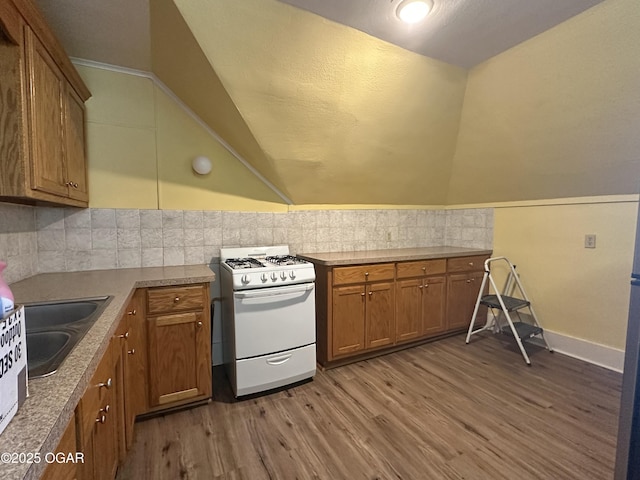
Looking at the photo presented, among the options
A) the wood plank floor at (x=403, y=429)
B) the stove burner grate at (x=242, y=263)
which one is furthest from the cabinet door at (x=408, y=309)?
the stove burner grate at (x=242, y=263)

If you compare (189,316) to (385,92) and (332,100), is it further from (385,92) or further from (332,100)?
(385,92)

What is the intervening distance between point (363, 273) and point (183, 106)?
77.8 inches

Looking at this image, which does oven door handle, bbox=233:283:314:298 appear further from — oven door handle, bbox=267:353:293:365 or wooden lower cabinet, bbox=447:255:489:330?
wooden lower cabinet, bbox=447:255:489:330

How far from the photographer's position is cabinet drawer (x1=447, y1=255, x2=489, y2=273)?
313cm

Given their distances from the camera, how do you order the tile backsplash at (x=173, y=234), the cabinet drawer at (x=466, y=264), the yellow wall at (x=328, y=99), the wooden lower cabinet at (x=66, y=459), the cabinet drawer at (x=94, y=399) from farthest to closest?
1. the cabinet drawer at (x=466, y=264)
2. the tile backsplash at (x=173, y=234)
3. the yellow wall at (x=328, y=99)
4. the cabinet drawer at (x=94, y=399)
5. the wooden lower cabinet at (x=66, y=459)

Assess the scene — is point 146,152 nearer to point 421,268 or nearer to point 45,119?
point 45,119

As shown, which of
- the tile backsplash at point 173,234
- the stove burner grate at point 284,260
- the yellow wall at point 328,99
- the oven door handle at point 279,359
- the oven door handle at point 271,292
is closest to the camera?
the yellow wall at point 328,99

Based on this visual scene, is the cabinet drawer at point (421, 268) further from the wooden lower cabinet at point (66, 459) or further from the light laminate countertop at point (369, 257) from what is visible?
the wooden lower cabinet at point (66, 459)

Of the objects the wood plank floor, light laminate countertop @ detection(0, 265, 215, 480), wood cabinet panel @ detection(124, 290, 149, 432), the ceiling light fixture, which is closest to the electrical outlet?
the wood plank floor

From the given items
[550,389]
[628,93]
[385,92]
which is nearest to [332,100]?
[385,92]

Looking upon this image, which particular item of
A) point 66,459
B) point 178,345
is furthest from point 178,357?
point 66,459

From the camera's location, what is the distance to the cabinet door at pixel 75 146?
1716mm

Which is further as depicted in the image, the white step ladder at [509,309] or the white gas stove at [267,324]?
the white step ladder at [509,309]

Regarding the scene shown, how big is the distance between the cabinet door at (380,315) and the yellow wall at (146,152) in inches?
57.0
